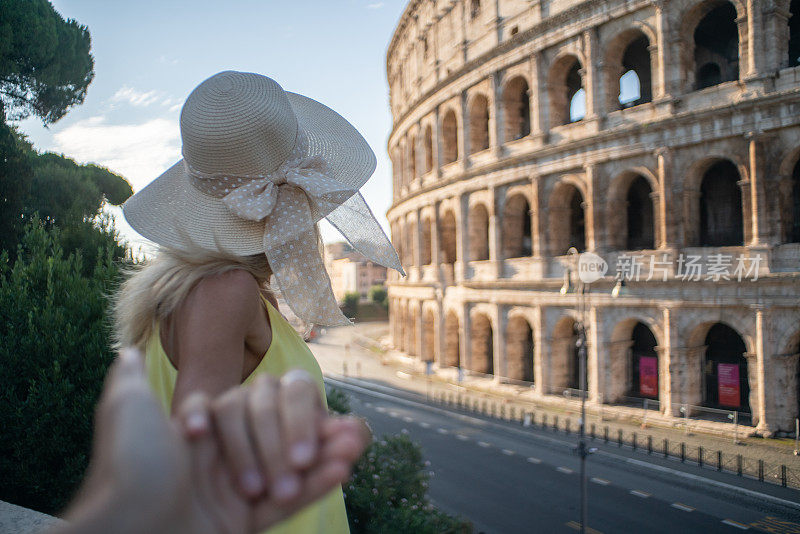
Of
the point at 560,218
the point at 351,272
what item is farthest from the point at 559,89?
the point at 351,272

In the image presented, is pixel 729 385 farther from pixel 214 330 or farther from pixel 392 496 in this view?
pixel 214 330

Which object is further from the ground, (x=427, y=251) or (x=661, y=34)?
(x=661, y=34)

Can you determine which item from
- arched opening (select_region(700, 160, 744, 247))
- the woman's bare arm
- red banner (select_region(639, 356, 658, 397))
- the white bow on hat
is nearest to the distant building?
red banner (select_region(639, 356, 658, 397))

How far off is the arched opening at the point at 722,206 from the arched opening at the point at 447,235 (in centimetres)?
1080

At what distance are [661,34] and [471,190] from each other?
9.13m

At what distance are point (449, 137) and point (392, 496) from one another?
19615 mm

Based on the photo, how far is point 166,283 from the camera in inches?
64.2

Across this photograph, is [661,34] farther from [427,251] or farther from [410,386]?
[410,386]

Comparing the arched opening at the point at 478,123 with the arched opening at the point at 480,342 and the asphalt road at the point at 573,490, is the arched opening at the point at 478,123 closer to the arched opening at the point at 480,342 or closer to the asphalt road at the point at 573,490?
the arched opening at the point at 480,342

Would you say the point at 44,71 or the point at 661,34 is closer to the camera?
the point at 44,71

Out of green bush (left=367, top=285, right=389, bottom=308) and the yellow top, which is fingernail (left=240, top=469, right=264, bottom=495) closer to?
the yellow top

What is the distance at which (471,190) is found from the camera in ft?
76.3

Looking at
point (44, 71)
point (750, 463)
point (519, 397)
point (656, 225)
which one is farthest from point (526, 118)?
point (44, 71)

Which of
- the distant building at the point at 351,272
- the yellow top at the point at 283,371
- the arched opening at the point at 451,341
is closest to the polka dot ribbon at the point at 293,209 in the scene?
the yellow top at the point at 283,371
